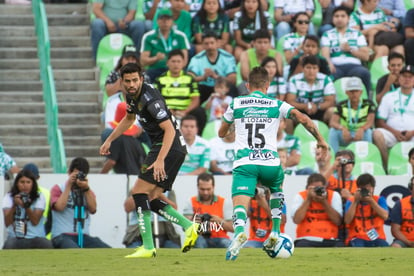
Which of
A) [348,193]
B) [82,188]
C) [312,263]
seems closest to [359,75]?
[348,193]

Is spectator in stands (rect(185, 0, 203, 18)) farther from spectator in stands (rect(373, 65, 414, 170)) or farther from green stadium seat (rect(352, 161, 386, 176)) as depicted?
green stadium seat (rect(352, 161, 386, 176))

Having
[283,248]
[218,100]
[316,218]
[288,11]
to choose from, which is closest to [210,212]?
[316,218]

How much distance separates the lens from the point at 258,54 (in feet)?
66.0

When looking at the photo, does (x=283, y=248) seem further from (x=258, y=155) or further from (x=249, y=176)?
(x=258, y=155)

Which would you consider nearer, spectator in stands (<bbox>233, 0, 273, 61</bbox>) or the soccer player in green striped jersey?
the soccer player in green striped jersey

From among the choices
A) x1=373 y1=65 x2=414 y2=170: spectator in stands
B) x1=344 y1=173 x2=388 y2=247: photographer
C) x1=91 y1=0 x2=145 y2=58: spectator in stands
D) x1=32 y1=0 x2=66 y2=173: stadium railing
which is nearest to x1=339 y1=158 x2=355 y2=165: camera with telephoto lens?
x1=344 y1=173 x2=388 y2=247: photographer

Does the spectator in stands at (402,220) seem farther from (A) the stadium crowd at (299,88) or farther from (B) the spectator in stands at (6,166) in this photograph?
(B) the spectator in stands at (6,166)

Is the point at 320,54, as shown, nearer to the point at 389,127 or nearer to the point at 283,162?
the point at 389,127

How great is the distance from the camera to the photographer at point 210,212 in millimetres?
15933

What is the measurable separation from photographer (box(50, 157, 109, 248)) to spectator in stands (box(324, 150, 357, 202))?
3.44 meters

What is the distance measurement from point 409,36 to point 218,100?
14.1 feet

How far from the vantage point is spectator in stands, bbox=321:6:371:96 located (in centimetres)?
2070

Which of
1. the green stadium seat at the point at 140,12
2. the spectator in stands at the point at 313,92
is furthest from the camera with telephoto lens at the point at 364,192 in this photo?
the green stadium seat at the point at 140,12

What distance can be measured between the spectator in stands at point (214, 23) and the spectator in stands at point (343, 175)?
4840 mm
